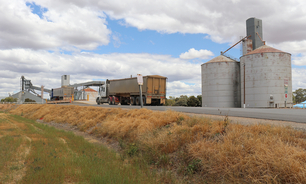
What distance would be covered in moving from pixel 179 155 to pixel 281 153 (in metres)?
3.01

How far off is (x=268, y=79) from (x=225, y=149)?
1327 inches

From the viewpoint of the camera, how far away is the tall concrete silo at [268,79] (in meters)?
34.1

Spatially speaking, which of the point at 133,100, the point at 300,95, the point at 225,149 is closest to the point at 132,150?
the point at 225,149

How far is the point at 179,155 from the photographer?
22.0 ft

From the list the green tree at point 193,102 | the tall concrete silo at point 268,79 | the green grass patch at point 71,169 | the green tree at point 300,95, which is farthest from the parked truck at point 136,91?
the green tree at point 300,95

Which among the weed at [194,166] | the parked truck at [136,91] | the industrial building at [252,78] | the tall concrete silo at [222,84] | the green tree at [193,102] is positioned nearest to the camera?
the weed at [194,166]

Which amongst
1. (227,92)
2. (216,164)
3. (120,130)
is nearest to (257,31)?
(227,92)

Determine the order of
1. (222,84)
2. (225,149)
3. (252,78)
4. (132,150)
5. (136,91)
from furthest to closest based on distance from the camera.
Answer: (222,84), (252,78), (136,91), (132,150), (225,149)

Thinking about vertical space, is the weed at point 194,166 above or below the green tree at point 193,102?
below

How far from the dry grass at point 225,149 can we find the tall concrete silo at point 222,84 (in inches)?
1226

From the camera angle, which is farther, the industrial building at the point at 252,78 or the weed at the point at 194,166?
the industrial building at the point at 252,78

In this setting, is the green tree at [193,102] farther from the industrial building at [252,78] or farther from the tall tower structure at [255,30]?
the tall tower structure at [255,30]

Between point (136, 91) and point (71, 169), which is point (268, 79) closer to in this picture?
point (136, 91)

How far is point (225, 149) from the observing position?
5.43 metres
